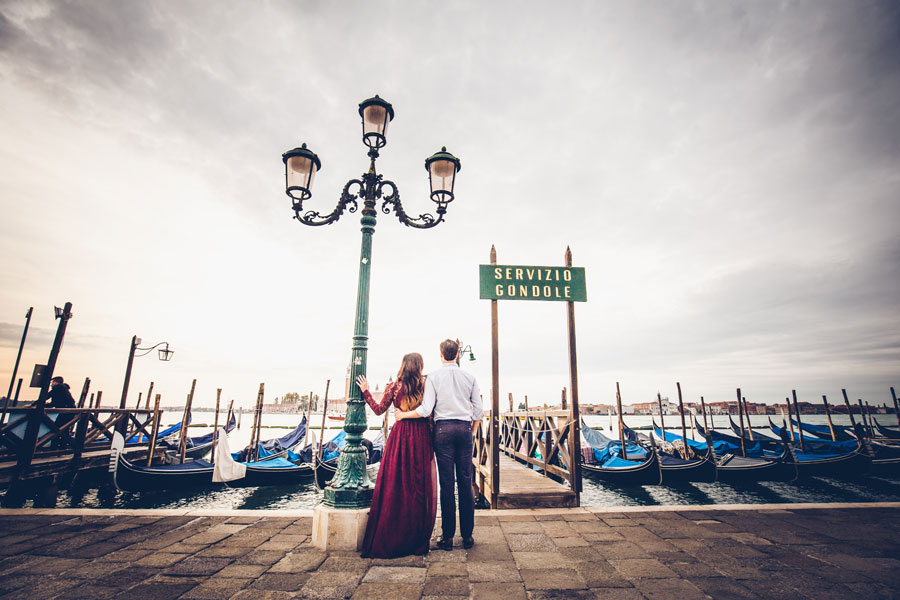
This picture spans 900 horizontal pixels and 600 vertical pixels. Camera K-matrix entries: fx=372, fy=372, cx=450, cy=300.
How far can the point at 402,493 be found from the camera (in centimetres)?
304

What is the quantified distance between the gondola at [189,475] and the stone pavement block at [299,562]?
33.9 feet

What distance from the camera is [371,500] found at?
3238 mm

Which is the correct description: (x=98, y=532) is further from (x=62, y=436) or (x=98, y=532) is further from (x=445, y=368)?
(x=62, y=436)

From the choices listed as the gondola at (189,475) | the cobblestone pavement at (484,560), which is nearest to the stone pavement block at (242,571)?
the cobblestone pavement at (484,560)

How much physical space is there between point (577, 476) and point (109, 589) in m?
4.89

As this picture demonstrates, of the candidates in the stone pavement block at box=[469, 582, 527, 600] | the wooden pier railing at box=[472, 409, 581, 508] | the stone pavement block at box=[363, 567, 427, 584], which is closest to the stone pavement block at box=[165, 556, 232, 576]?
the stone pavement block at box=[363, 567, 427, 584]

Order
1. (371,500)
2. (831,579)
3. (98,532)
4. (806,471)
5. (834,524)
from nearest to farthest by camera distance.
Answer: (831,579) → (371,500) → (98,532) → (834,524) → (806,471)

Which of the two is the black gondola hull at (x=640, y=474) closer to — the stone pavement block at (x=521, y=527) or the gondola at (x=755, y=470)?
the gondola at (x=755, y=470)

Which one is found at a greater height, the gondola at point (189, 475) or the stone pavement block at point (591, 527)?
the stone pavement block at point (591, 527)

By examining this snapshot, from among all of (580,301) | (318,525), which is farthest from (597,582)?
(580,301)

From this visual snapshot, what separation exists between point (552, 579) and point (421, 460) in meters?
1.24

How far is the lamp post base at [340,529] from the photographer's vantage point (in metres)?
3.03

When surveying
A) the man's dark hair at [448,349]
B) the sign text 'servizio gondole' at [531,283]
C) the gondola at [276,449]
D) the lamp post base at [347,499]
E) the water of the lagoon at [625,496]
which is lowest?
the water of the lagoon at [625,496]

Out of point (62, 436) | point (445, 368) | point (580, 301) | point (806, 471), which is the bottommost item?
point (806, 471)
